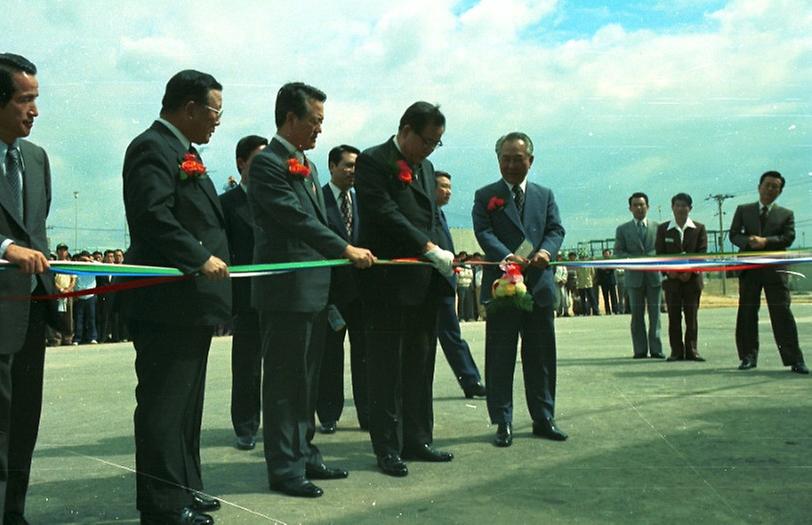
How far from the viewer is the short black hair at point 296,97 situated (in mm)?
3986

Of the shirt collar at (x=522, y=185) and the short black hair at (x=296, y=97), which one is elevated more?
the short black hair at (x=296, y=97)

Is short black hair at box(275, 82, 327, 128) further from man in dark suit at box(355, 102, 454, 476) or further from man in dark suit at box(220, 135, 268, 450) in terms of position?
A: man in dark suit at box(220, 135, 268, 450)


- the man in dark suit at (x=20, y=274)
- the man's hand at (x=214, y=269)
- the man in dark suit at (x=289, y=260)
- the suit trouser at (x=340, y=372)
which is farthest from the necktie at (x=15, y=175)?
the suit trouser at (x=340, y=372)

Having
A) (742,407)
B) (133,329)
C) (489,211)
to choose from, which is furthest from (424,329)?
(742,407)

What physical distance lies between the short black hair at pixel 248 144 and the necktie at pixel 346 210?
0.73m

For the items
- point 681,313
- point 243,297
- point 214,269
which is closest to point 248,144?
point 243,297

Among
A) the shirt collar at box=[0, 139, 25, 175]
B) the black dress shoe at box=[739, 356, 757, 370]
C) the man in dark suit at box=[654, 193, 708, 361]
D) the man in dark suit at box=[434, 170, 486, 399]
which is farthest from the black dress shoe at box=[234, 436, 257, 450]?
the man in dark suit at box=[654, 193, 708, 361]

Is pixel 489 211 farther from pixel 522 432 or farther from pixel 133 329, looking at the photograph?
pixel 133 329

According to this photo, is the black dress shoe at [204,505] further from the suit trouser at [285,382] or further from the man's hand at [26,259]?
the man's hand at [26,259]

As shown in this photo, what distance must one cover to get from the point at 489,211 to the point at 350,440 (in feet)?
5.62

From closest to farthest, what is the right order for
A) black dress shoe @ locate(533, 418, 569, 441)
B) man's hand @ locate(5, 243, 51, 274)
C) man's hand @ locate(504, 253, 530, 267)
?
man's hand @ locate(5, 243, 51, 274)
black dress shoe @ locate(533, 418, 569, 441)
man's hand @ locate(504, 253, 530, 267)

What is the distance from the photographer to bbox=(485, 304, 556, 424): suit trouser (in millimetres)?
5074

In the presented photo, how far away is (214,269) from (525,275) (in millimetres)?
2373

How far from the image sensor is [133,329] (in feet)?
11.3
